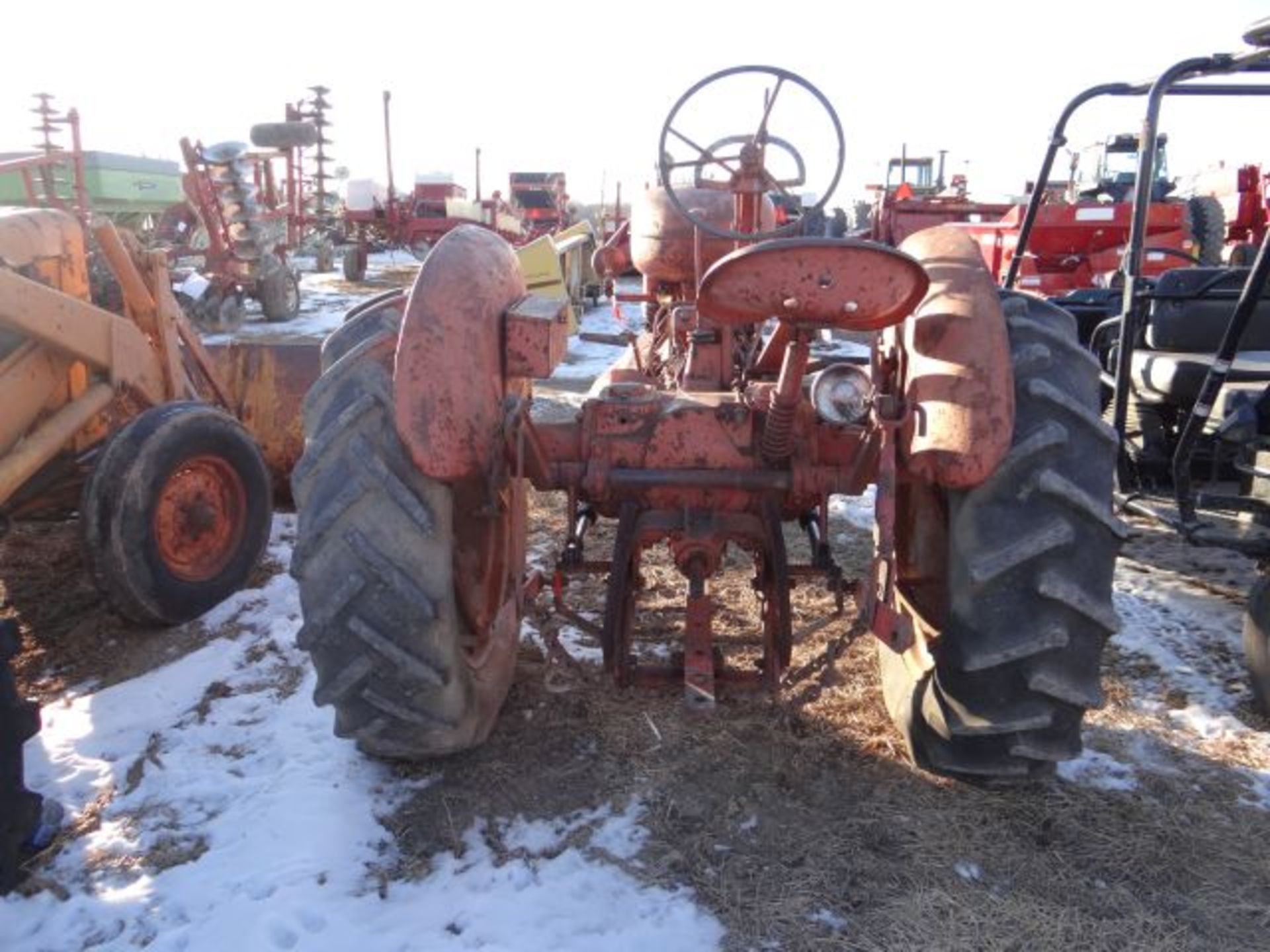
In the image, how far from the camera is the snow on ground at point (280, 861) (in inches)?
92.1

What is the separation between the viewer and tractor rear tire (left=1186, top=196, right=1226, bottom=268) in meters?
11.5

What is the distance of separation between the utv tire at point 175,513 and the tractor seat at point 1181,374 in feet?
13.9

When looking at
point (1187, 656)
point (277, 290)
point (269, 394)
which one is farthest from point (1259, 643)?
point (277, 290)

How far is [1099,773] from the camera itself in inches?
119

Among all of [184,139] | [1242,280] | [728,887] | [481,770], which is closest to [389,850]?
[481,770]

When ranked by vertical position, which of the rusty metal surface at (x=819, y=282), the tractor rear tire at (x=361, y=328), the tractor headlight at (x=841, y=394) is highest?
the rusty metal surface at (x=819, y=282)

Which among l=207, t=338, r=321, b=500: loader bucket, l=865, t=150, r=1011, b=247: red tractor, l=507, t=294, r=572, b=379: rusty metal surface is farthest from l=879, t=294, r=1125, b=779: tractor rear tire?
l=865, t=150, r=1011, b=247: red tractor

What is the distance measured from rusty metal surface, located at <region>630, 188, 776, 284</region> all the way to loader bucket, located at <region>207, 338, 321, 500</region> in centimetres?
199

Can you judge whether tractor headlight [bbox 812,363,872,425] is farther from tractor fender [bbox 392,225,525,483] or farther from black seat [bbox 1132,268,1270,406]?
black seat [bbox 1132,268,1270,406]

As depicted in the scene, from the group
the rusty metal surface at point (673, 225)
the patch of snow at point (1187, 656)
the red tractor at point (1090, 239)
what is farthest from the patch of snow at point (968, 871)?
the red tractor at point (1090, 239)

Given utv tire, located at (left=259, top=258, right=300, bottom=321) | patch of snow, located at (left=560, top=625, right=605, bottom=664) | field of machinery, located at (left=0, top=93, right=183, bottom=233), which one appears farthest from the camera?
field of machinery, located at (left=0, top=93, right=183, bottom=233)

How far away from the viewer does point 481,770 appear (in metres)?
2.96

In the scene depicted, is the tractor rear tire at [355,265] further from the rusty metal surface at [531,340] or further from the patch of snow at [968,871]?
the patch of snow at [968,871]

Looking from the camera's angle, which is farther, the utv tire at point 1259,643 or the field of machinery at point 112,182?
the field of machinery at point 112,182
